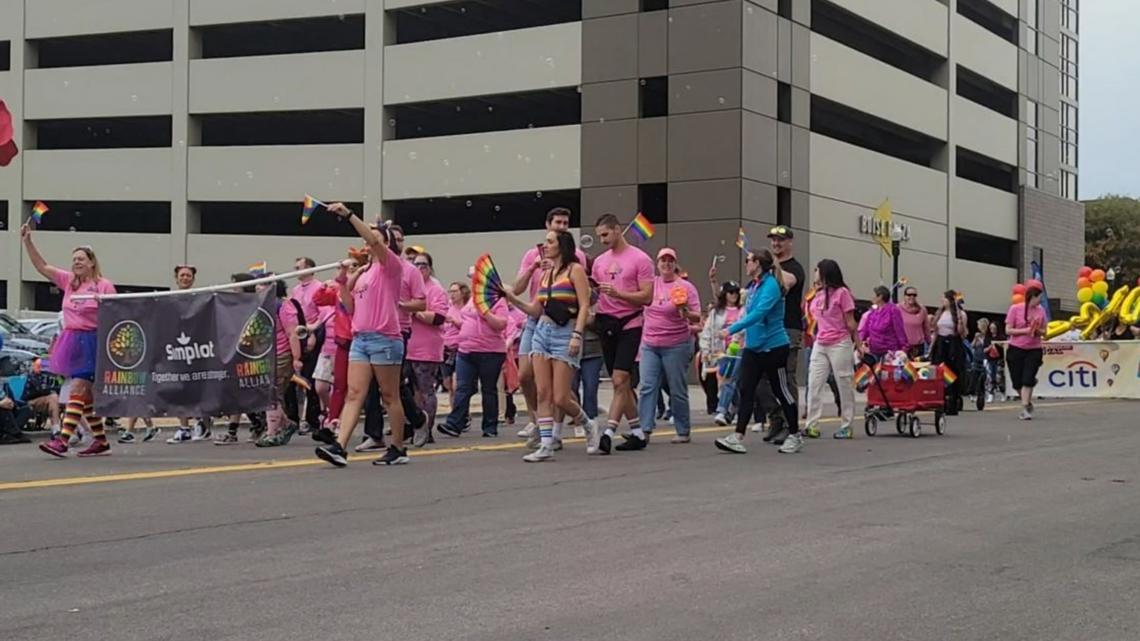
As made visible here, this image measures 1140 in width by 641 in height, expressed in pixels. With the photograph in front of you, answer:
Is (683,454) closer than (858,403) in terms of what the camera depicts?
Yes

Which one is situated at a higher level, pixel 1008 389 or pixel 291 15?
pixel 291 15

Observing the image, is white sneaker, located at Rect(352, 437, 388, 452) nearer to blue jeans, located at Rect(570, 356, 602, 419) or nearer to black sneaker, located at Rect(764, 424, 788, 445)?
blue jeans, located at Rect(570, 356, 602, 419)

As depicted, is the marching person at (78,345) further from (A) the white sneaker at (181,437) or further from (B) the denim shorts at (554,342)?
(B) the denim shorts at (554,342)

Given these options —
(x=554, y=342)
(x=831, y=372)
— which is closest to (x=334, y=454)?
(x=554, y=342)

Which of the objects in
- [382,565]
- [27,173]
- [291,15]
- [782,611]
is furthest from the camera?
[27,173]

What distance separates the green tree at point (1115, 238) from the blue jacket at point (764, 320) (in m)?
66.5

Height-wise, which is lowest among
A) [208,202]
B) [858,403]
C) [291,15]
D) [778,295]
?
[858,403]

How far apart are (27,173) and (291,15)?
12.0 meters

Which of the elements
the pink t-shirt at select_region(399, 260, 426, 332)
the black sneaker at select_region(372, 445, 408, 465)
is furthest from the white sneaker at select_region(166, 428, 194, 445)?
the black sneaker at select_region(372, 445, 408, 465)

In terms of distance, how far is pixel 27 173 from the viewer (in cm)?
4400

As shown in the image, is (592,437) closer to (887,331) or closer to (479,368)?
(479,368)

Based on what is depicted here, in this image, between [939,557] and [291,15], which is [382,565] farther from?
[291,15]

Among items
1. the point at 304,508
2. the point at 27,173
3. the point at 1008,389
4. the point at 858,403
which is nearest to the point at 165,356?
the point at 304,508

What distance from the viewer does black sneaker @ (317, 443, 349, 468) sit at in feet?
30.6
